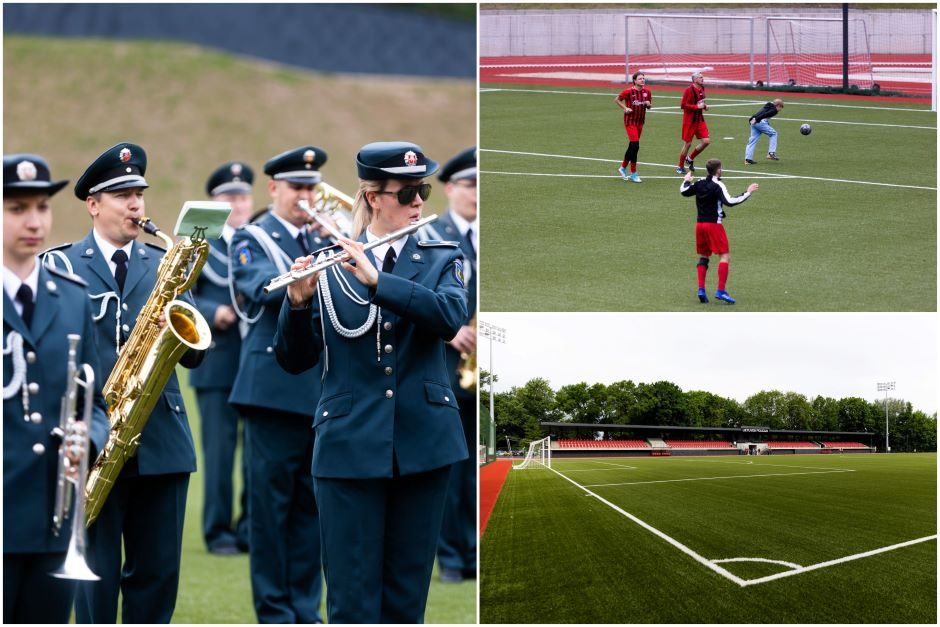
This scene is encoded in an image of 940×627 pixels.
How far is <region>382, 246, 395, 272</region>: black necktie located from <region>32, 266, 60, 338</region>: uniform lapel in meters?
1.11

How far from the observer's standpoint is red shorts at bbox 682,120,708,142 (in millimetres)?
6871

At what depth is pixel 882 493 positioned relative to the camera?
625 centimetres

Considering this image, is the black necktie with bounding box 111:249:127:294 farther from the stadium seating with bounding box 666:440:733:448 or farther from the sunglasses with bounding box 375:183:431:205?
the stadium seating with bounding box 666:440:733:448

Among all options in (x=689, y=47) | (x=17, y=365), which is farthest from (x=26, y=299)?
(x=689, y=47)

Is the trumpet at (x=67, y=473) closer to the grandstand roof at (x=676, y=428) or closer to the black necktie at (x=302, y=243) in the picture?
the black necktie at (x=302, y=243)

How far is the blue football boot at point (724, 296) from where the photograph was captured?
6.34 metres

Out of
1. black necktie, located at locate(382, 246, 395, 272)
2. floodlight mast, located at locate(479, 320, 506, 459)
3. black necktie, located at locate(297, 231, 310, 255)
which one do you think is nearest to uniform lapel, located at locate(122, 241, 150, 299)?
black necktie, located at locate(382, 246, 395, 272)

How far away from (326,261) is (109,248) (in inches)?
43.2

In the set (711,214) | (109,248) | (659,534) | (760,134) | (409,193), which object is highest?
(760,134)

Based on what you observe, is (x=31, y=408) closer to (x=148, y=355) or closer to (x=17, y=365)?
(x=17, y=365)

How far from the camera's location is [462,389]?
7176 millimetres

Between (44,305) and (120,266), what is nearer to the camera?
(44,305)

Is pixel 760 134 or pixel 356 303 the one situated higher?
pixel 760 134

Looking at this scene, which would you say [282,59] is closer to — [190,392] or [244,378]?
[190,392]
